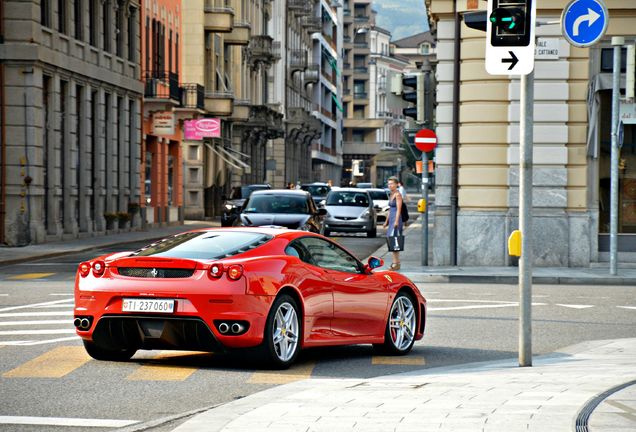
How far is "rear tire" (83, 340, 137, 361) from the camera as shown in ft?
41.8

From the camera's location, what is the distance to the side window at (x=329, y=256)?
13.1 meters

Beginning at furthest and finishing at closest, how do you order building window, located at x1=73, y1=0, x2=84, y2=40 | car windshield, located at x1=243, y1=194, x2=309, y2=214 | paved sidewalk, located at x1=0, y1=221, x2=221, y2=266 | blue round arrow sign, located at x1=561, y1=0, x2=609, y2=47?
building window, located at x1=73, y1=0, x2=84, y2=40, car windshield, located at x1=243, y1=194, x2=309, y2=214, paved sidewalk, located at x1=0, y1=221, x2=221, y2=266, blue round arrow sign, located at x1=561, y1=0, x2=609, y2=47

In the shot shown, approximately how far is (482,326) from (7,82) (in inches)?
944

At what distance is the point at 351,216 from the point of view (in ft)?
156

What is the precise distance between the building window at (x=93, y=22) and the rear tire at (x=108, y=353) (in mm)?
34825

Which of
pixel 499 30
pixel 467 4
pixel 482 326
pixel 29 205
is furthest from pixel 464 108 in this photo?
pixel 499 30

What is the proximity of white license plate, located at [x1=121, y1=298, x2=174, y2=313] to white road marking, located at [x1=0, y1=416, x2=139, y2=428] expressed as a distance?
2728mm

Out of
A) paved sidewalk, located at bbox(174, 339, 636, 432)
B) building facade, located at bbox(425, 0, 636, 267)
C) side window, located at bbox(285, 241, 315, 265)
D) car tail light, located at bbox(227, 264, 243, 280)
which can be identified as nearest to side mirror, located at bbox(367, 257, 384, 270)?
side window, located at bbox(285, 241, 315, 265)

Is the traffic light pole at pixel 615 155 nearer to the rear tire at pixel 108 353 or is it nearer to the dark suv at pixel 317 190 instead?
the rear tire at pixel 108 353

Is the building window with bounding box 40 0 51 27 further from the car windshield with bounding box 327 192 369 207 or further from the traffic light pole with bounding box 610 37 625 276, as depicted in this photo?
the traffic light pole with bounding box 610 37 625 276

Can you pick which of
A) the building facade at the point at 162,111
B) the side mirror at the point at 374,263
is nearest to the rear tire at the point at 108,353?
the side mirror at the point at 374,263

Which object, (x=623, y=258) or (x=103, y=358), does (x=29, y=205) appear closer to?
(x=623, y=258)

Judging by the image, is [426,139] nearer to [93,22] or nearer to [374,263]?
[374,263]

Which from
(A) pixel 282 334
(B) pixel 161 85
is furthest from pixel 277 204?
(B) pixel 161 85
